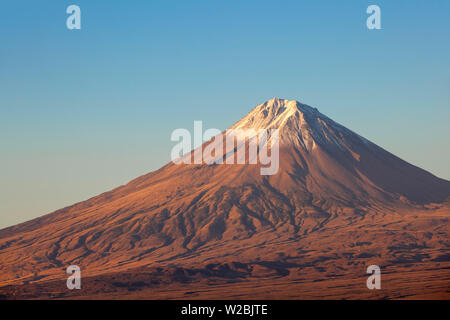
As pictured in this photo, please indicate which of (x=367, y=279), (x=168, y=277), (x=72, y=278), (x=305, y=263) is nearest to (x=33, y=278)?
(x=72, y=278)

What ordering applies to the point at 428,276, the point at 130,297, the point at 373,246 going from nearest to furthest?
the point at 130,297 → the point at 428,276 → the point at 373,246

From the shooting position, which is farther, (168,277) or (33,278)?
(33,278)

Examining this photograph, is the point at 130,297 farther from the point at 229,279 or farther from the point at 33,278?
the point at 33,278
